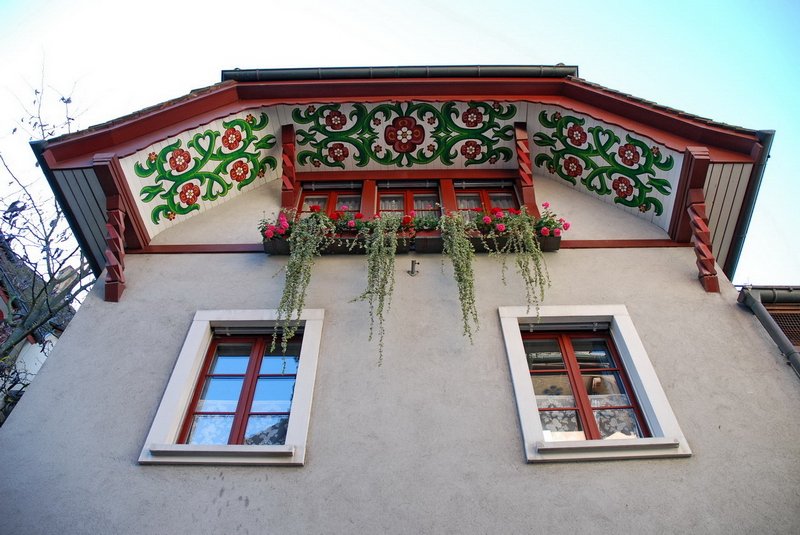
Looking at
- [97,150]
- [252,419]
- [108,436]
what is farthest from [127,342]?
[97,150]

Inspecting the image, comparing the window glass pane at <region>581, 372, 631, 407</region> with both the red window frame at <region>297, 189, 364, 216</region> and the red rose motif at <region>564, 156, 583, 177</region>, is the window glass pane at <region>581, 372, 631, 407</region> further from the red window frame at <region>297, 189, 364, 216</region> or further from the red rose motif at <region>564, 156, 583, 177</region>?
the red window frame at <region>297, 189, 364, 216</region>

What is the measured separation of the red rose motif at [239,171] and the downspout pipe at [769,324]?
5.73 m

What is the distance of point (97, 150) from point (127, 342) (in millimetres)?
2354

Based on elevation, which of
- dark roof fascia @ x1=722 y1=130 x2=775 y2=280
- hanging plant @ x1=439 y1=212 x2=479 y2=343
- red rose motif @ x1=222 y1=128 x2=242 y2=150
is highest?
red rose motif @ x1=222 y1=128 x2=242 y2=150

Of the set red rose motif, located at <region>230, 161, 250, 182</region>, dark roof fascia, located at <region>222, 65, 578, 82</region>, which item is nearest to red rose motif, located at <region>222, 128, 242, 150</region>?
red rose motif, located at <region>230, 161, 250, 182</region>

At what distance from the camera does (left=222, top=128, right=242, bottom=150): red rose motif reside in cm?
782

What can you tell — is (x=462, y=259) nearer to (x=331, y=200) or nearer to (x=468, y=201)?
(x=468, y=201)

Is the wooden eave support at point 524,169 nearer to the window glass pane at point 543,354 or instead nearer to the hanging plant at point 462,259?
the hanging plant at point 462,259

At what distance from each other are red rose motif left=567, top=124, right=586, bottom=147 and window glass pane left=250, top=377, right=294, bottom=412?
460 cm

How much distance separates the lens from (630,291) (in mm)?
6410

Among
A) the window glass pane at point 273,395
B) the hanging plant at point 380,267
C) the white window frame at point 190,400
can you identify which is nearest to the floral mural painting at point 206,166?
the white window frame at point 190,400

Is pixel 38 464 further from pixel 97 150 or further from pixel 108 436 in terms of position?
pixel 97 150

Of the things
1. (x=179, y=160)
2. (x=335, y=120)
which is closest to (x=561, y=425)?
(x=335, y=120)

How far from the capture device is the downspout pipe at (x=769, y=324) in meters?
5.53
